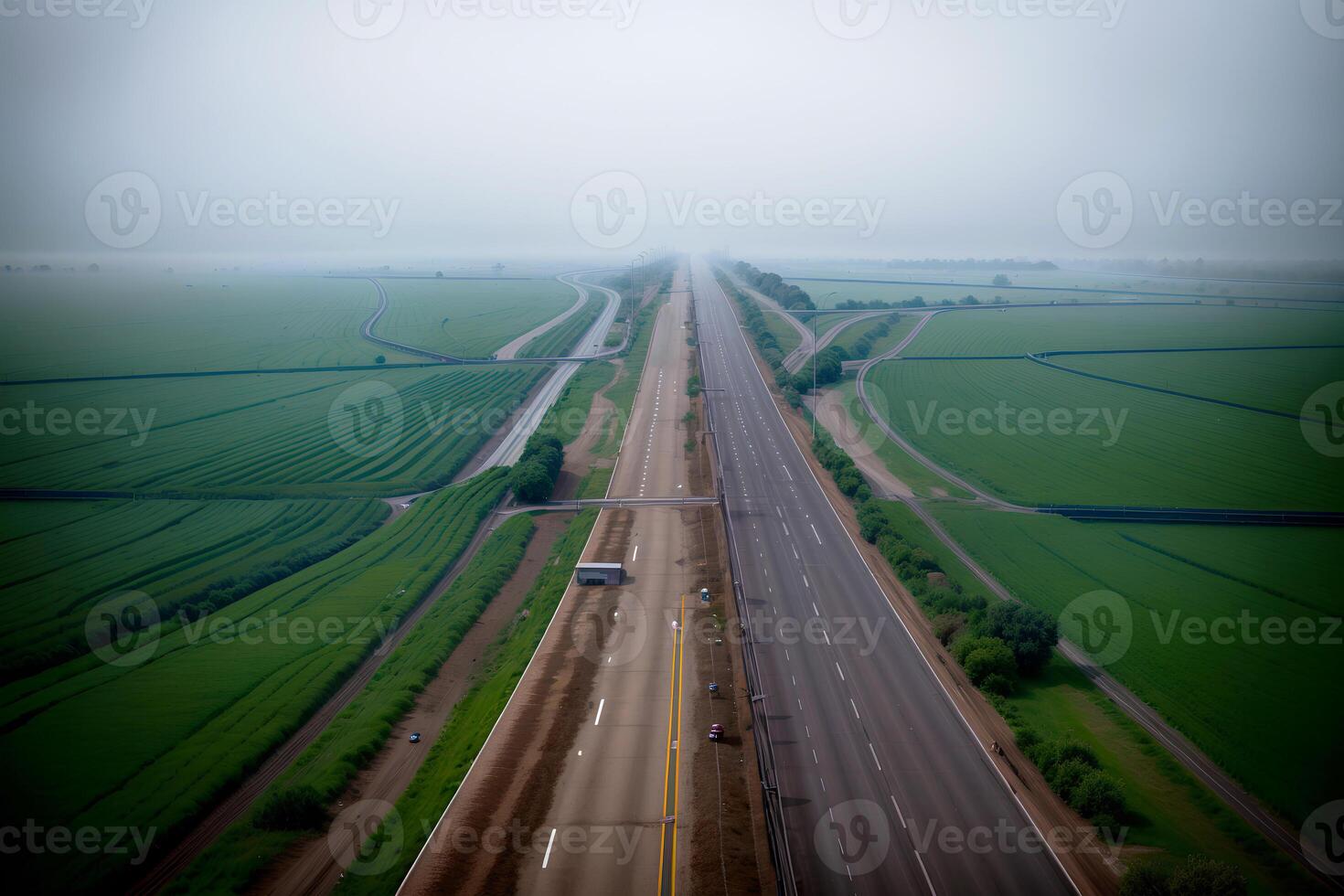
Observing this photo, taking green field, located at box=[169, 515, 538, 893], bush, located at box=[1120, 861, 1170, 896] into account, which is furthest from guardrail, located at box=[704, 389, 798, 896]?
green field, located at box=[169, 515, 538, 893]

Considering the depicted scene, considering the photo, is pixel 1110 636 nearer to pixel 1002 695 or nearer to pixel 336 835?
pixel 1002 695

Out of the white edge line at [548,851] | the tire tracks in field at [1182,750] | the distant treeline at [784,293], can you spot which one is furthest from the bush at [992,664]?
the distant treeline at [784,293]

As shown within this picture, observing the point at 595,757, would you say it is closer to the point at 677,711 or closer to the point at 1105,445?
the point at 677,711

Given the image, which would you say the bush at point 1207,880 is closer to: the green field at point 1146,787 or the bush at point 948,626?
the green field at point 1146,787

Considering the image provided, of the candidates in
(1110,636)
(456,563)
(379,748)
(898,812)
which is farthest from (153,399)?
(1110,636)

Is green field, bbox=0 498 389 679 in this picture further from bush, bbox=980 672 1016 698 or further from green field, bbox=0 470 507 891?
bush, bbox=980 672 1016 698

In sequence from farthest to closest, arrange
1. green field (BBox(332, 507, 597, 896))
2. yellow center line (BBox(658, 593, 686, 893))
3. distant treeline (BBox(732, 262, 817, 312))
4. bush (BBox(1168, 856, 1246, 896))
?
1. distant treeline (BBox(732, 262, 817, 312))
2. yellow center line (BBox(658, 593, 686, 893))
3. green field (BBox(332, 507, 597, 896))
4. bush (BBox(1168, 856, 1246, 896))
